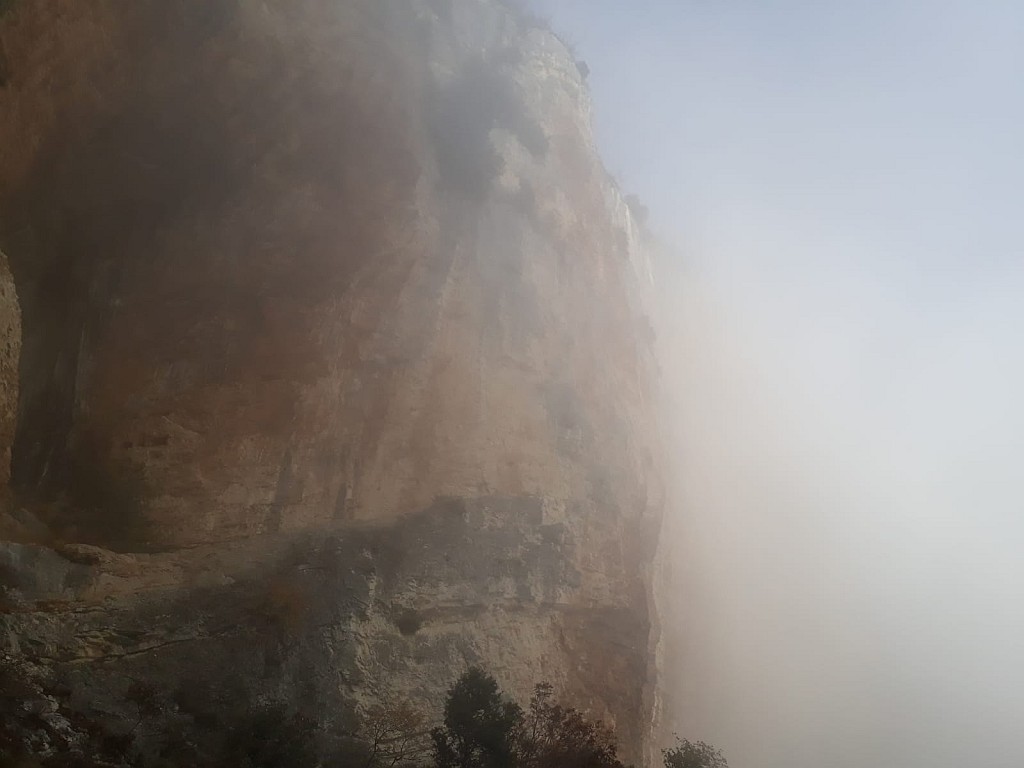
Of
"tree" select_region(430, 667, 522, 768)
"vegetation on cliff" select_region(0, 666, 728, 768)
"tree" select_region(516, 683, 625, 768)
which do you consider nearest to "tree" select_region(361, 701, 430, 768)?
"vegetation on cliff" select_region(0, 666, 728, 768)

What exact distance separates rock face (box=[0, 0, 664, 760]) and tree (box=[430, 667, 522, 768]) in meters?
0.62

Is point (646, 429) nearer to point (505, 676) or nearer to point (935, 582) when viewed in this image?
point (505, 676)

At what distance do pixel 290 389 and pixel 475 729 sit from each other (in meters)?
7.50

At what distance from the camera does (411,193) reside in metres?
17.3

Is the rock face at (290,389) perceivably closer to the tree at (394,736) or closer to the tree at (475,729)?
the tree at (394,736)

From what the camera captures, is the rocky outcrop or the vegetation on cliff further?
the rocky outcrop

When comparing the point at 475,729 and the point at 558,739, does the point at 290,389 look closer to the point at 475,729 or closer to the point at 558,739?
the point at 475,729

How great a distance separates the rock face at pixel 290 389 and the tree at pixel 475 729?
2.04 feet

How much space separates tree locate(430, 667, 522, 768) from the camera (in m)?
12.9

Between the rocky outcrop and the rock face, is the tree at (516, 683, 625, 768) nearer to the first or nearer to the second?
the rock face

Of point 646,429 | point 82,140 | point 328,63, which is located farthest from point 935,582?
point 82,140

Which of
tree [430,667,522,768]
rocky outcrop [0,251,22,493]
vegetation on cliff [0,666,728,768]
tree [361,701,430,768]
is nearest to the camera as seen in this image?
vegetation on cliff [0,666,728,768]

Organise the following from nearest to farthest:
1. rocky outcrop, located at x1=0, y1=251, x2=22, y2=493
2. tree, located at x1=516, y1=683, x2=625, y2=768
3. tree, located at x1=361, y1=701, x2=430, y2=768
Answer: tree, located at x1=361, y1=701, x2=430, y2=768 → rocky outcrop, located at x1=0, y1=251, x2=22, y2=493 → tree, located at x1=516, y1=683, x2=625, y2=768

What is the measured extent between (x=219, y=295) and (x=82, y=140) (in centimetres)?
414
